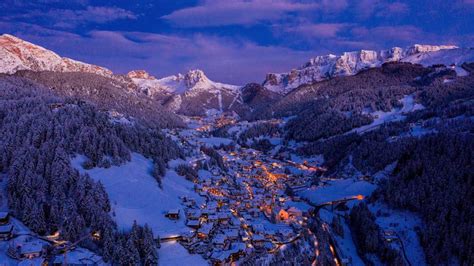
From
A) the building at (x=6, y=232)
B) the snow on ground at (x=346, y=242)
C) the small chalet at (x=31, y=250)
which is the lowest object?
the snow on ground at (x=346, y=242)

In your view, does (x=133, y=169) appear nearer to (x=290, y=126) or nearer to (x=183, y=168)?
(x=183, y=168)

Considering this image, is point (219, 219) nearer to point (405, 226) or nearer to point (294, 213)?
point (294, 213)

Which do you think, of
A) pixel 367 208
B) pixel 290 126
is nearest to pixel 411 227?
pixel 367 208

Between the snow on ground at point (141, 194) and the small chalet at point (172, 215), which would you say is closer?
the snow on ground at point (141, 194)

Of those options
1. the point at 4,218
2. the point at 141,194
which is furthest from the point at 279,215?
the point at 4,218

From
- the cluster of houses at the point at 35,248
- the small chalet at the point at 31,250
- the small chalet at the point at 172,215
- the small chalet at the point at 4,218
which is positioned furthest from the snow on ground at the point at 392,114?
the small chalet at the point at 4,218

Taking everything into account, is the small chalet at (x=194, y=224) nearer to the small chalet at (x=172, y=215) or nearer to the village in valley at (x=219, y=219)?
the village in valley at (x=219, y=219)
